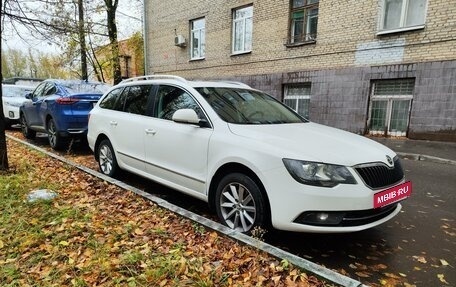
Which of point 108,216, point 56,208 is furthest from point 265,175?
point 56,208

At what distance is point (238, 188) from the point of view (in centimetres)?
319

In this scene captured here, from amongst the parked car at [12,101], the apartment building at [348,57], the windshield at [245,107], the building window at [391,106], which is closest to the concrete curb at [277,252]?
the windshield at [245,107]

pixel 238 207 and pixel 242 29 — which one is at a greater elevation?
pixel 242 29

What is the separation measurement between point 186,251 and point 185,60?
15.1 metres

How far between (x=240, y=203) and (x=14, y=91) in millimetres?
11898

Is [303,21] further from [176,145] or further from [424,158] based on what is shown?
[176,145]

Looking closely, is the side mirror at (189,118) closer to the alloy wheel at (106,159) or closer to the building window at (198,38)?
the alloy wheel at (106,159)

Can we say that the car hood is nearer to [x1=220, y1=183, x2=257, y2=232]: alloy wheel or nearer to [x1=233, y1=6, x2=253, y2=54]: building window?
[x1=220, y1=183, x2=257, y2=232]: alloy wheel

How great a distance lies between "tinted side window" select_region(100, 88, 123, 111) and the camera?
5.18 m

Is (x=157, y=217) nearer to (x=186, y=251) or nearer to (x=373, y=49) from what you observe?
(x=186, y=251)

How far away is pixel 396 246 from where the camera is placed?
10.5 feet

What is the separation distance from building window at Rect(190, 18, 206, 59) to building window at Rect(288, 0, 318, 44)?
16.4 feet

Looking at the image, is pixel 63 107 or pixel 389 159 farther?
pixel 63 107

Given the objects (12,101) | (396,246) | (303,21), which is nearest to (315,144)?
(396,246)
